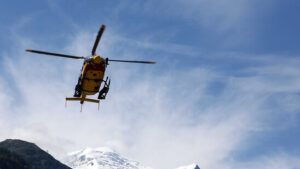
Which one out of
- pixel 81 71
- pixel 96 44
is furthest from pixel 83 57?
pixel 96 44

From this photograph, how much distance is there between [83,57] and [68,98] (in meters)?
6.71

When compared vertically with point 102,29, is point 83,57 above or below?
above

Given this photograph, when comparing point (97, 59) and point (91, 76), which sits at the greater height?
point (97, 59)

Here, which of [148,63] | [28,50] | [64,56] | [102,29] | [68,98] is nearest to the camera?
[102,29]

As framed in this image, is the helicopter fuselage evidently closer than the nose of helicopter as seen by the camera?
No

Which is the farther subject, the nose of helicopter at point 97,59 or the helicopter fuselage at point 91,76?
the helicopter fuselage at point 91,76

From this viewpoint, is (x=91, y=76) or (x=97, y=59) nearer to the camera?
(x=97, y=59)

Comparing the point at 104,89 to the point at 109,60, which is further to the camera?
the point at 104,89

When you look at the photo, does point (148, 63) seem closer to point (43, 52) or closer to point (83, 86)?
point (83, 86)

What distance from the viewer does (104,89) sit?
39.5 meters

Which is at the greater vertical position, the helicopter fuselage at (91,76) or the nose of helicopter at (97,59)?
the nose of helicopter at (97,59)

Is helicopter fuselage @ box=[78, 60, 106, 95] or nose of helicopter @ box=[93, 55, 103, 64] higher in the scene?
nose of helicopter @ box=[93, 55, 103, 64]

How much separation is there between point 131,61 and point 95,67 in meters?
4.19

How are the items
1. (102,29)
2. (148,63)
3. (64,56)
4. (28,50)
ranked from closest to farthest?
1. (102,29)
2. (28,50)
3. (64,56)
4. (148,63)
